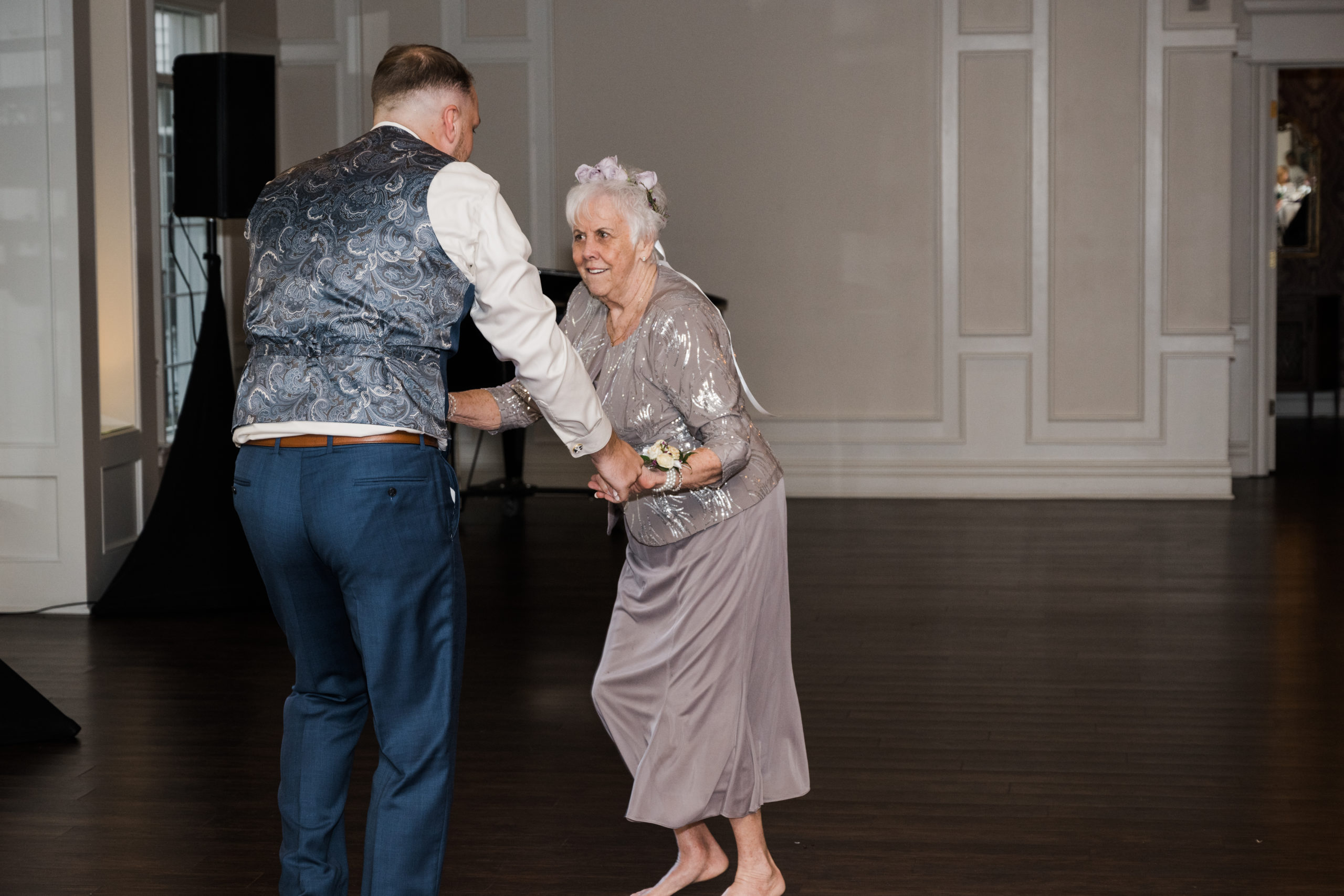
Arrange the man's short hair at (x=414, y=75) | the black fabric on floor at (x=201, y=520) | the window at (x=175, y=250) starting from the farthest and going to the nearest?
the window at (x=175, y=250) < the black fabric on floor at (x=201, y=520) < the man's short hair at (x=414, y=75)

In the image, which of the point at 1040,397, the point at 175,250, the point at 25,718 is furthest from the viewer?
the point at 1040,397

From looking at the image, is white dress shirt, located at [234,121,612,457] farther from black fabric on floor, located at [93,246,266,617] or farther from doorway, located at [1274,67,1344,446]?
doorway, located at [1274,67,1344,446]

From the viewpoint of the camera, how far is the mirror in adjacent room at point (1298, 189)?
12.5m

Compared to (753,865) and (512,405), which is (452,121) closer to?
(512,405)

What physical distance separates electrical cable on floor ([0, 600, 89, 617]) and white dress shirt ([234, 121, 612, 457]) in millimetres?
3603

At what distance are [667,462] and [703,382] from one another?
195mm

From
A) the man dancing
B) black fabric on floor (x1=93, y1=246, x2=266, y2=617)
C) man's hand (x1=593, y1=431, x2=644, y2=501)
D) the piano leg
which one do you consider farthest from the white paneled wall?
the man dancing

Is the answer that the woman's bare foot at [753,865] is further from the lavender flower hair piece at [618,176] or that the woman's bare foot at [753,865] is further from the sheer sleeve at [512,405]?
the lavender flower hair piece at [618,176]

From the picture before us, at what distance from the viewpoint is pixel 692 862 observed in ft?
8.89

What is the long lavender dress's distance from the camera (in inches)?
98.7

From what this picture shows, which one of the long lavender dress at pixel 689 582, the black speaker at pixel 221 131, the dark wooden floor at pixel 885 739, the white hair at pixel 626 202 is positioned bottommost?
the dark wooden floor at pixel 885 739

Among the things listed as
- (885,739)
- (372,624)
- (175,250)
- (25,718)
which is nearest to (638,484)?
(372,624)

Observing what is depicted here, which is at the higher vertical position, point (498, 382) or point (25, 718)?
point (498, 382)

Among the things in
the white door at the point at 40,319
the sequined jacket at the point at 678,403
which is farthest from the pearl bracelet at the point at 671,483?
the white door at the point at 40,319
